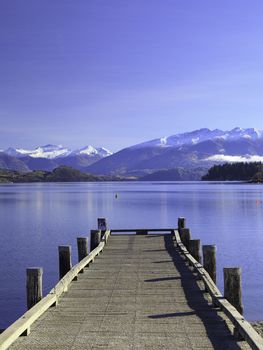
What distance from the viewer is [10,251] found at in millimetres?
39094

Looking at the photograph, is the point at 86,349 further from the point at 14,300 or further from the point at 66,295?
the point at 14,300

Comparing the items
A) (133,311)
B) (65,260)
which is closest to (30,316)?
(133,311)

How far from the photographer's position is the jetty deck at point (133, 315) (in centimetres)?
1088

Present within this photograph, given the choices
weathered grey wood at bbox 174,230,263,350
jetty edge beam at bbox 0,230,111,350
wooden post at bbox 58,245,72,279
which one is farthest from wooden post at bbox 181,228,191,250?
weathered grey wood at bbox 174,230,263,350

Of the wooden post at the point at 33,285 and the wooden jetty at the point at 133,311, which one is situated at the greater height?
the wooden post at the point at 33,285

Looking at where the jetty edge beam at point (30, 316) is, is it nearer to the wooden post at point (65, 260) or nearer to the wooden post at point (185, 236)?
the wooden post at point (65, 260)

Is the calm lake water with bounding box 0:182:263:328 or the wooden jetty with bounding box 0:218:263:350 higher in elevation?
the wooden jetty with bounding box 0:218:263:350

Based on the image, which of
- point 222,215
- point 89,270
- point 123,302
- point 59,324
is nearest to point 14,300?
point 89,270

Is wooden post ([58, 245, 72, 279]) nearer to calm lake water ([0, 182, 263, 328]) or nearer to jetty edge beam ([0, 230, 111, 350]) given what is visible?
calm lake water ([0, 182, 263, 328])

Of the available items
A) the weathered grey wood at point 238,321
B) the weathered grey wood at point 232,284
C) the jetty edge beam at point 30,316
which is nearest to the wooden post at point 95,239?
the jetty edge beam at point 30,316

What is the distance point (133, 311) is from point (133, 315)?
1.51ft

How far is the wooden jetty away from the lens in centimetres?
1082

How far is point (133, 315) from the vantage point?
13.2 m

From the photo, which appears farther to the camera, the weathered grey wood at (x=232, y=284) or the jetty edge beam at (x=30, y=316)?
the weathered grey wood at (x=232, y=284)
